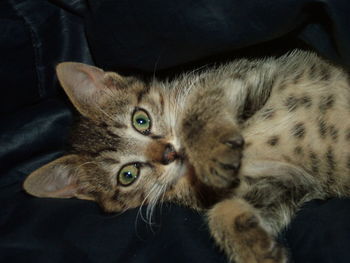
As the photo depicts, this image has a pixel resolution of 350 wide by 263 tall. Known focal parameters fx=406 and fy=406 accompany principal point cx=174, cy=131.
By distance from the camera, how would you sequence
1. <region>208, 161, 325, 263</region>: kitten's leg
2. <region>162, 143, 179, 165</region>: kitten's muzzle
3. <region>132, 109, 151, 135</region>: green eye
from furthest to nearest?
<region>132, 109, 151, 135</region>: green eye < <region>162, 143, 179, 165</region>: kitten's muzzle < <region>208, 161, 325, 263</region>: kitten's leg

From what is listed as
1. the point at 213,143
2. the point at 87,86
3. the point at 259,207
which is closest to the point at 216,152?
the point at 213,143

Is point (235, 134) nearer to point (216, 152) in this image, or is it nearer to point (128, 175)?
point (216, 152)

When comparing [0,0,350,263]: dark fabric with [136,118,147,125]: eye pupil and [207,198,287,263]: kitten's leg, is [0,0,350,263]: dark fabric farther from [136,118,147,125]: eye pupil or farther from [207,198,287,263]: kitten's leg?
[136,118,147,125]: eye pupil

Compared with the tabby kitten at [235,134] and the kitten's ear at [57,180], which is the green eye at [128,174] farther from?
the kitten's ear at [57,180]

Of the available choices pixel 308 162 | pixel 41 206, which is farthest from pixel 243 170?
pixel 41 206

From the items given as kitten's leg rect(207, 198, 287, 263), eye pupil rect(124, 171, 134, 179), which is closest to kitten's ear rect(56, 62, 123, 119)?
eye pupil rect(124, 171, 134, 179)

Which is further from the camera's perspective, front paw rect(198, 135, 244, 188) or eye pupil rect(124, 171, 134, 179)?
eye pupil rect(124, 171, 134, 179)


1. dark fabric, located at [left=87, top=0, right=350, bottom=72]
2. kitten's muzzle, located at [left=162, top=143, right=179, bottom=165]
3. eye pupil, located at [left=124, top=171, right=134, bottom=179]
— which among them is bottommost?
eye pupil, located at [left=124, top=171, right=134, bottom=179]
